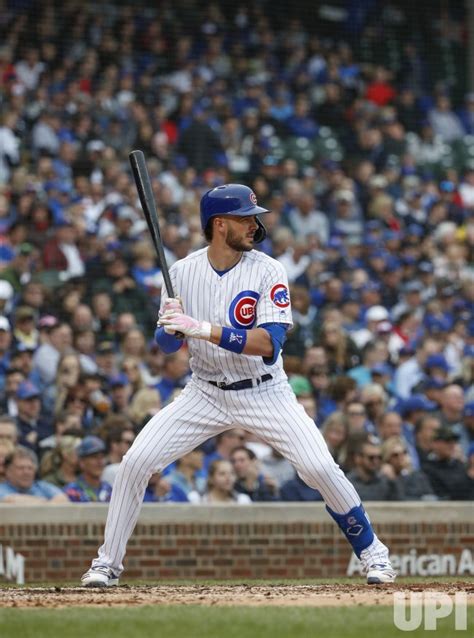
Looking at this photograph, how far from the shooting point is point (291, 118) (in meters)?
15.8

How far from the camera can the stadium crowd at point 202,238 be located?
31.3ft

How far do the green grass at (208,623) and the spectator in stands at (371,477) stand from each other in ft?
13.0

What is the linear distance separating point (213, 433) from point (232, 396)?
215 mm

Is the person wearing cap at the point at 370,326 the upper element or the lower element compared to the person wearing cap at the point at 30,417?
upper

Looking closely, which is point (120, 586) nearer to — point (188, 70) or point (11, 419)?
point (11, 419)

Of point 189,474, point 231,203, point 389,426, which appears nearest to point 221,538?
point 189,474

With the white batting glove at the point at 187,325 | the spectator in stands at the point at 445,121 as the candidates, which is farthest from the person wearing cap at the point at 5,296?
the spectator in stands at the point at 445,121

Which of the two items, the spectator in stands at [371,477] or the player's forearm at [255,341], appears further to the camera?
the spectator in stands at [371,477]

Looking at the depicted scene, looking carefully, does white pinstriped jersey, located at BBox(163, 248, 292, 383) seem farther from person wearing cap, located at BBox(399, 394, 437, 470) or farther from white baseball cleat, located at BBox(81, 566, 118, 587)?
person wearing cap, located at BBox(399, 394, 437, 470)

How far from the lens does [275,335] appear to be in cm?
605

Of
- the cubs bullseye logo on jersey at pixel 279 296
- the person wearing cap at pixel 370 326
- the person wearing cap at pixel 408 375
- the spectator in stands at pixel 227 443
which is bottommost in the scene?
the spectator in stands at pixel 227 443

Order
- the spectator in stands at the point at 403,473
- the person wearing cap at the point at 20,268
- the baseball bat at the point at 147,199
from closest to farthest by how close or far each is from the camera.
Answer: the baseball bat at the point at 147,199 < the spectator in stands at the point at 403,473 < the person wearing cap at the point at 20,268

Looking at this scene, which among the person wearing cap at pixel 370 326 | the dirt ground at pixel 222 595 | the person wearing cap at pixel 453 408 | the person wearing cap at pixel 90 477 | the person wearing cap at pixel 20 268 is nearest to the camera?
the dirt ground at pixel 222 595

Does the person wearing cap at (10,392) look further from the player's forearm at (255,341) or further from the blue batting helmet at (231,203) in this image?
the player's forearm at (255,341)
